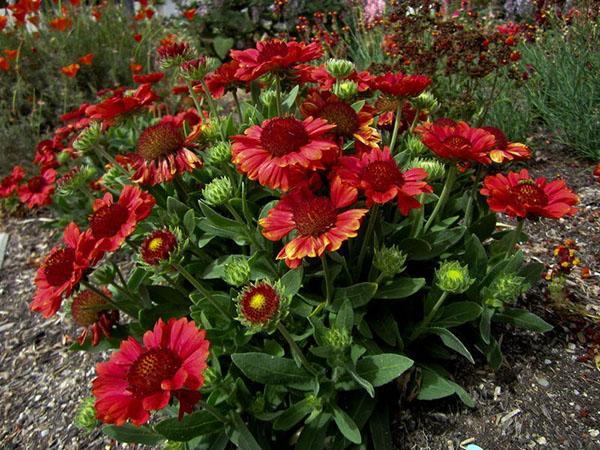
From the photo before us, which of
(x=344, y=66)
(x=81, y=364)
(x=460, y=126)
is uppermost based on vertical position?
(x=344, y=66)

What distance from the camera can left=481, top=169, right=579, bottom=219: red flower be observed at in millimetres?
1311

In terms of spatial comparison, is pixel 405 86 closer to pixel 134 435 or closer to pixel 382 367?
pixel 382 367

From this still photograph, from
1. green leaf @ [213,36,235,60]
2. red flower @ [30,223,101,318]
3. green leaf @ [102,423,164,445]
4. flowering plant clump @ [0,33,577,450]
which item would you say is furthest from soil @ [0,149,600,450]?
green leaf @ [213,36,235,60]

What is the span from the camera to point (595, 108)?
2.63 m

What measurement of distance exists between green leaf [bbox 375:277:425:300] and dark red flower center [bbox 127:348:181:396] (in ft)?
2.00

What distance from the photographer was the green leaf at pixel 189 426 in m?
1.28

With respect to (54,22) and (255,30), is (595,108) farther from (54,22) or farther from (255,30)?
(255,30)

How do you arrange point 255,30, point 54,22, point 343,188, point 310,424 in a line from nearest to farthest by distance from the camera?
point 343,188 < point 310,424 < point 54,22 < point 255,30

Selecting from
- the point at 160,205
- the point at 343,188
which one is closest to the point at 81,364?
the point at 160,205

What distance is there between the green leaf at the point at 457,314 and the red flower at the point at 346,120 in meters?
0.51

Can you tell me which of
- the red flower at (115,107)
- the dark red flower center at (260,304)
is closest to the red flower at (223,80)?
the red flower at (115,107)

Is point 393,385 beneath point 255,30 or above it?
beneath

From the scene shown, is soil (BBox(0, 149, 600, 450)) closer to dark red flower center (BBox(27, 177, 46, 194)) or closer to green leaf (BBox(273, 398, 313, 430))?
green leaf (BBox(273, 398, 313, 430))

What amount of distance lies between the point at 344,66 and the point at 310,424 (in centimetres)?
104
